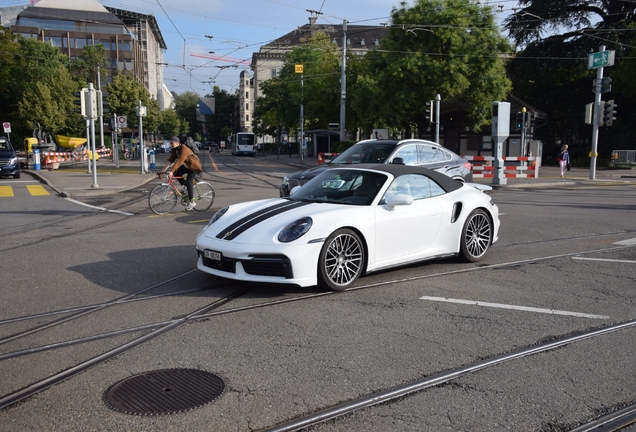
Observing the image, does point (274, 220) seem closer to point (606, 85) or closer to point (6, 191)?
point (6, 191)

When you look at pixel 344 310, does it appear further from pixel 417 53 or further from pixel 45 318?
pixel 417 53

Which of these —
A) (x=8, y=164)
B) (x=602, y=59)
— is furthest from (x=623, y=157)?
(x=8, y=164)

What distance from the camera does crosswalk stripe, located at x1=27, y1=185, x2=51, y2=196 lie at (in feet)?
60.3

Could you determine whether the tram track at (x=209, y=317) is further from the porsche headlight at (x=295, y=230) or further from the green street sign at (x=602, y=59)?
the green street sign at (x=602, y=59)

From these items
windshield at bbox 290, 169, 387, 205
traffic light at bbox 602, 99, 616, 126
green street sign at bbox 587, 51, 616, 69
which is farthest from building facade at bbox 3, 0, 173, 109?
windshield at bbox 290, 169, 387, 205

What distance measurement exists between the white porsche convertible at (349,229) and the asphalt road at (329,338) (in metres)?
0.27

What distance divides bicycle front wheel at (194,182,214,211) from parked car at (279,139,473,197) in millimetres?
1613

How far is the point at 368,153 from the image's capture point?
45.6 ft

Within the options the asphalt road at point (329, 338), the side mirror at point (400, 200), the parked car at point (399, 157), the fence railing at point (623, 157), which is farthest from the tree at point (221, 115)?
the side mirror at point (400, 200)

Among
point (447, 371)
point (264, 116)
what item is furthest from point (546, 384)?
point (264, 116)

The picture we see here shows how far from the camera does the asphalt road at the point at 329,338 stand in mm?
3463

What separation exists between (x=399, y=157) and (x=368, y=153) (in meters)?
0.75

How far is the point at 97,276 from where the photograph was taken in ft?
22.8

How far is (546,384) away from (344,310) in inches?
81.2
